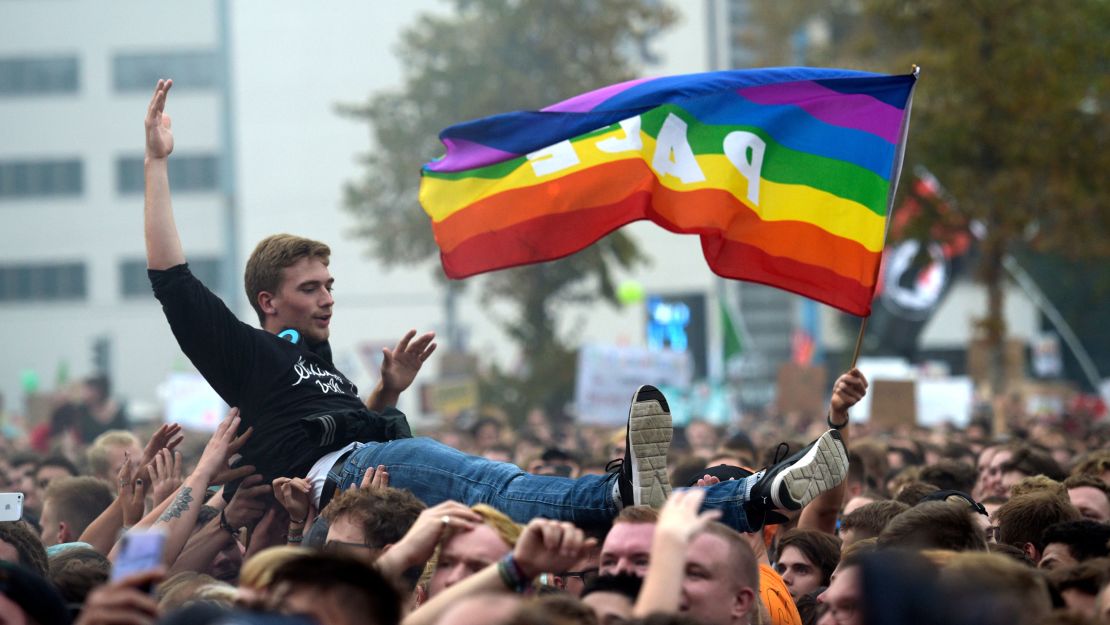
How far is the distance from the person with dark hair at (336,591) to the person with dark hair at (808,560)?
A: 3.14m

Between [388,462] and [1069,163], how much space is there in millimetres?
17599

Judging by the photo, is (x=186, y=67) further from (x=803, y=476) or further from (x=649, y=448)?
(x=803, y=476)

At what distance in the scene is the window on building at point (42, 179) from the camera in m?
59.6

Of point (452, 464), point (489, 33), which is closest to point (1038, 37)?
point (489, 33)

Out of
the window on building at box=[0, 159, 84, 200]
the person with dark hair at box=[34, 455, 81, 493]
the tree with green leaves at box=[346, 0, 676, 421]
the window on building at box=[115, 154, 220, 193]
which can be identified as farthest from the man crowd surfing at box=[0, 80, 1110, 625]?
the window on building at box=[0, 159, 84, 200]

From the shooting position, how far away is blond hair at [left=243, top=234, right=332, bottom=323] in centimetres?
700

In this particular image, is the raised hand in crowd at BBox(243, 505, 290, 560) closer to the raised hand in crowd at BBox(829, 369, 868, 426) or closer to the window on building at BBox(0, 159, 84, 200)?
the raised hand in crowd at BBox(829, 369, 868, 426)

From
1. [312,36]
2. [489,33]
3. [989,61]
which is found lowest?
[989,61]

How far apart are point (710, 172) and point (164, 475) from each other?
3.18 m

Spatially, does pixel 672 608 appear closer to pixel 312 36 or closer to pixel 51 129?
pixel 312 36

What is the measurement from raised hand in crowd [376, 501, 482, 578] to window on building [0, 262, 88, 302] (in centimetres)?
5705

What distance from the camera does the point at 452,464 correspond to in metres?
6.40

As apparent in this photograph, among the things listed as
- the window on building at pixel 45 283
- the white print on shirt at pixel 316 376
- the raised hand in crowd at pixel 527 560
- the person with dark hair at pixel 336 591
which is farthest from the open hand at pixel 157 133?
the window on building at pixel 45 283

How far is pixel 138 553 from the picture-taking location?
3.61m
